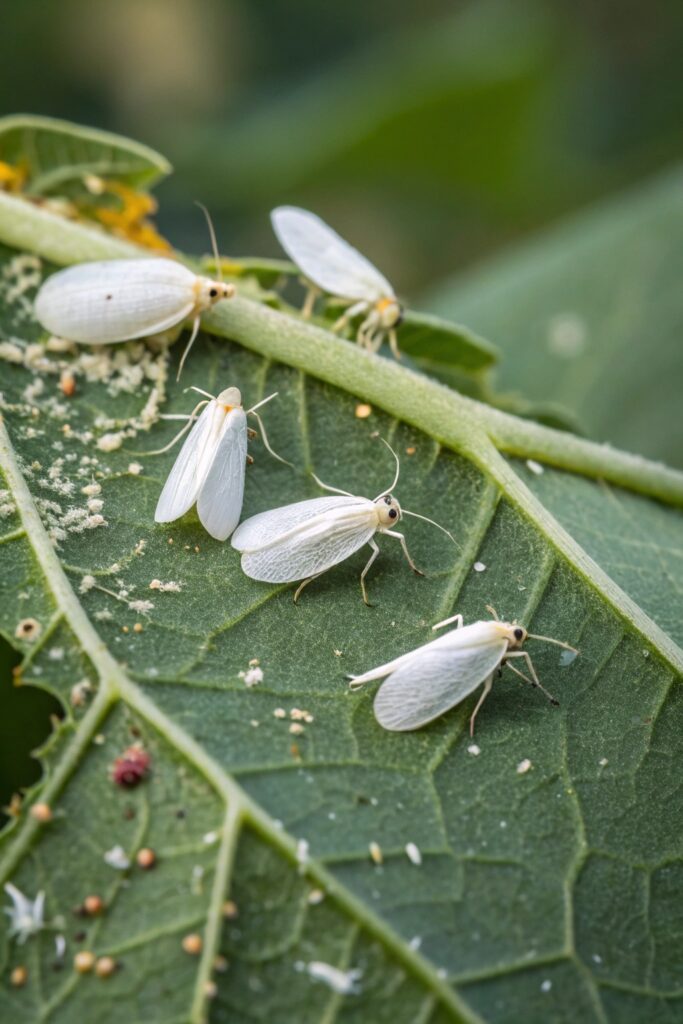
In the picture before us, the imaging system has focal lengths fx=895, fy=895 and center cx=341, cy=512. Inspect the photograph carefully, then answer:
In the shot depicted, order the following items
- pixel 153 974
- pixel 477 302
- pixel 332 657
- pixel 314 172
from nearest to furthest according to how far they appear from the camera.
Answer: pixel 153 974 → pixel 332 657 → pixel 477 302 → pixel 314 172

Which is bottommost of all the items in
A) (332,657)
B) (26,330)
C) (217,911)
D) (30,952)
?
(30,952)

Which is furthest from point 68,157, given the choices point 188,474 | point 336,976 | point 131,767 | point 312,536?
point 336,976

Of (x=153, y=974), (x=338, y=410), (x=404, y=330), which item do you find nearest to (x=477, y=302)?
(x=404, y=330)

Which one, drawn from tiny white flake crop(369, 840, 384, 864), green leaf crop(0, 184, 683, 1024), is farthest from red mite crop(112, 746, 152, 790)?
tiny white flake crop(369, 840, 384, 864)

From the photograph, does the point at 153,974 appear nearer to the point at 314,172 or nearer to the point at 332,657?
the point at 332,657

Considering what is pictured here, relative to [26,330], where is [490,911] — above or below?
below

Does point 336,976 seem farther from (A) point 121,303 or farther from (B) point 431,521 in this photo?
(A) point 121,303

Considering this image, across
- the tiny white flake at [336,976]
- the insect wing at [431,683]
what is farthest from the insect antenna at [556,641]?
the tiny white flake at [336,976]
